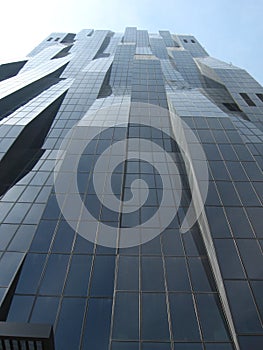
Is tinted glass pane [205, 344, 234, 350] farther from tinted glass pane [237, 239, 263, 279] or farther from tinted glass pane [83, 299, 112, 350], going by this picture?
tinted glass pane [83, 299, 112, 350]

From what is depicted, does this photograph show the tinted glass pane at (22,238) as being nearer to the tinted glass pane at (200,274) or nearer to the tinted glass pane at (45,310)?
the tinted glass pane at (45,310)

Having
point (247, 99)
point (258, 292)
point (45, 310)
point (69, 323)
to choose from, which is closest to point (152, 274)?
point (69, 323)

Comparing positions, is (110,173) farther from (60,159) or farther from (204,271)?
(204,271)

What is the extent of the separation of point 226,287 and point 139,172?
14.7 metres

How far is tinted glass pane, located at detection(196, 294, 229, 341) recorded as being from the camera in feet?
53.3

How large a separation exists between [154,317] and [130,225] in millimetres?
7880

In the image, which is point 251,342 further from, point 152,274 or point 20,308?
point 20,308

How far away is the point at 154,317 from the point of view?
56.1ft

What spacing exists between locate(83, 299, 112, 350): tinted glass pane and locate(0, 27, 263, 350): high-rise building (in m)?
0.06

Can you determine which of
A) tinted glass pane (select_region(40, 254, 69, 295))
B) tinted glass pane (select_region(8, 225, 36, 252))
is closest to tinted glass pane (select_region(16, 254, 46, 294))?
tinted glass pane (select_region(40, 254, 69, 295))

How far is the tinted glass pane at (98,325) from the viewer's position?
656 inches

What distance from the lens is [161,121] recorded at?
38906mm

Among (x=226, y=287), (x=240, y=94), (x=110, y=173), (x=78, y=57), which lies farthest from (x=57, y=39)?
(x=226, y=287)

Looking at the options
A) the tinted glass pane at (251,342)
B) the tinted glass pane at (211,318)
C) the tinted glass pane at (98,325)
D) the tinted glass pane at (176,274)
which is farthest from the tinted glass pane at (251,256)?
the tinted glass pane at (98,325)
